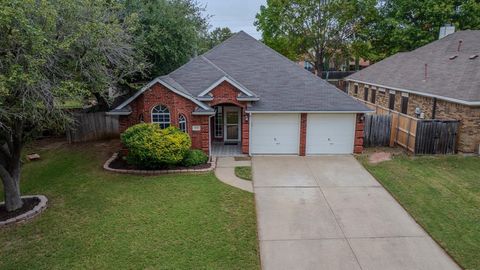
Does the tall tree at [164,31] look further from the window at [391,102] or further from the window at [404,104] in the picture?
the window at [391,102]

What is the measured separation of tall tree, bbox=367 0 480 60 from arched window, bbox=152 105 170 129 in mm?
25089

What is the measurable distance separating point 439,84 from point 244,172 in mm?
11254

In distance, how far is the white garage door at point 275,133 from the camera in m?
15.8

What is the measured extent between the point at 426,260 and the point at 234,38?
15618 millimetres

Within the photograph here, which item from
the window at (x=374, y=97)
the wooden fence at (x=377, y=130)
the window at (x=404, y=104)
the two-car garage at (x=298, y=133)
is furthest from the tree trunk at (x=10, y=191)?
the window at (x=374, y=97)

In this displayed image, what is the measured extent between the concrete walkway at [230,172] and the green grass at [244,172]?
17 cm

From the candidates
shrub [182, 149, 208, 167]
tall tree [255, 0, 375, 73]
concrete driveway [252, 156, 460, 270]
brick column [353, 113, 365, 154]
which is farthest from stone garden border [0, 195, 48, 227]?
tall tree [255, 0, 375, 73]

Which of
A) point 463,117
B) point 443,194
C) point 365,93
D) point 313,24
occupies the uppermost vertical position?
point 313,24

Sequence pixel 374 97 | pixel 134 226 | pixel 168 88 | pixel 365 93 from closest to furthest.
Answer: pixel 134 226 < pixel 168 88 < pixel 374 97 < pixel 365 93

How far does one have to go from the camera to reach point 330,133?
52.0ft

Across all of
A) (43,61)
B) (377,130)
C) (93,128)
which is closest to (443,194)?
(377,130)

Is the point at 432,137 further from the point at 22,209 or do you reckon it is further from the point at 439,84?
the point at 22,209

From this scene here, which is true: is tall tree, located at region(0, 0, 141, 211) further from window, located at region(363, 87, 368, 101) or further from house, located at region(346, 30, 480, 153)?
window, located at region(363, 87, 368, 101)

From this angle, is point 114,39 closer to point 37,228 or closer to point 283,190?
point 37,228
